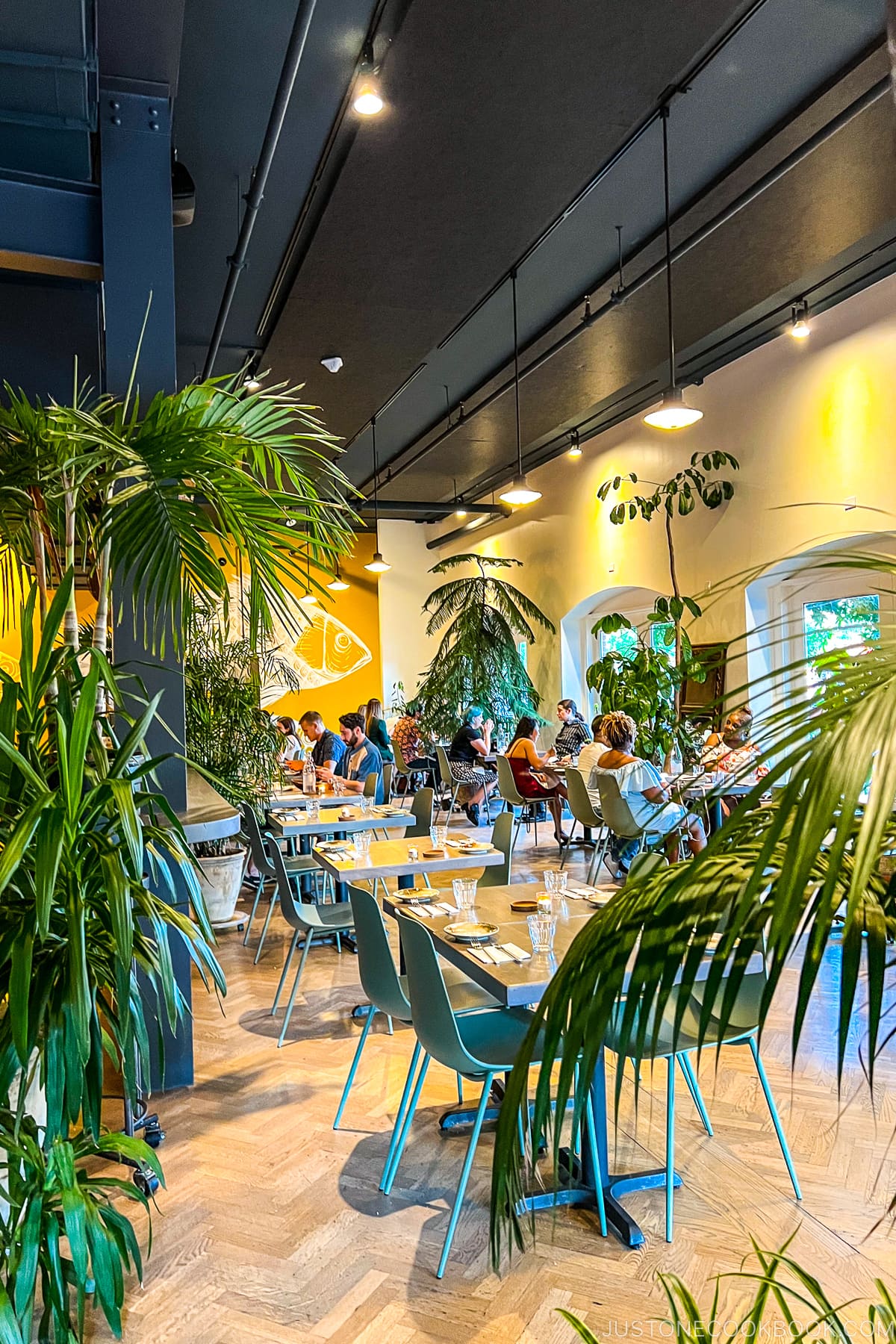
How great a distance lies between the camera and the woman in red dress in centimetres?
913

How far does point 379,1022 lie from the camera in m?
4.62

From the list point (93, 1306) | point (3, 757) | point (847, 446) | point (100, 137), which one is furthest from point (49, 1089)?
point (847, 446)

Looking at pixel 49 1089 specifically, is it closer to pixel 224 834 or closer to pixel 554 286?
pixel 224 834

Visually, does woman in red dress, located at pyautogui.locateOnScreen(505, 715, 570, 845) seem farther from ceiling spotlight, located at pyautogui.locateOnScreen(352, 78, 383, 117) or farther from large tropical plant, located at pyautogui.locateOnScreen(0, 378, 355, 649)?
large tropical plant, located at pyautogui.locateOnScreen(0, 378, 355, 649)

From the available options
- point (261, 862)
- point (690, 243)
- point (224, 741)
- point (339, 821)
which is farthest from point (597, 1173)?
point (690, 243)

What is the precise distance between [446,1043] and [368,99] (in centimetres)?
373

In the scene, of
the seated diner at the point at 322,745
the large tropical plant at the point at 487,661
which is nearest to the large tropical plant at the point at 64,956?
the seated diner at the point at 322,745

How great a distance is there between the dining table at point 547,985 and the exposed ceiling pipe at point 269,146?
3.32m

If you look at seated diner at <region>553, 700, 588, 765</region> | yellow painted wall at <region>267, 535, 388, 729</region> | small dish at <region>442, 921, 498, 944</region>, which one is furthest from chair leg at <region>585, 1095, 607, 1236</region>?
yellow painted wall at <region>267, 535, 388, 729</region>

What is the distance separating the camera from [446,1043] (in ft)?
9.07

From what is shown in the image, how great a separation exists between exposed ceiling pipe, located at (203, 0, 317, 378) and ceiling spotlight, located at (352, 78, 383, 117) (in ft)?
0.88

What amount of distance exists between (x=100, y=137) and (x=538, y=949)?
361cm

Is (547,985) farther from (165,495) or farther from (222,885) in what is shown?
(222,885)

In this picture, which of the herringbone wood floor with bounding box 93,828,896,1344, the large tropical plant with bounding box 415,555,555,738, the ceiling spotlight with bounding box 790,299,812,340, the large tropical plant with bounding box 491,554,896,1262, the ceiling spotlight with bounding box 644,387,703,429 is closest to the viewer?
the large tropical plant with bounding box 491,554,896,1262
